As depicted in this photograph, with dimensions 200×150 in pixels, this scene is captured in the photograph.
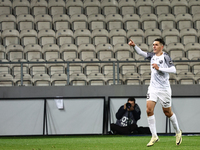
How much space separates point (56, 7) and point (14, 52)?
3.20 metres

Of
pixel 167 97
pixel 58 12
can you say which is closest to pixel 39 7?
pixel 58 12

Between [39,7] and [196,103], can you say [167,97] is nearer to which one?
[196,103]

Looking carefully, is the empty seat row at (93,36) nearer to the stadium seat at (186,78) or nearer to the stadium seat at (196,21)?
the stadium seat at (196,21)

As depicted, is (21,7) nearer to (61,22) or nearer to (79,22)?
(61,22)

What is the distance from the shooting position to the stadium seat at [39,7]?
16062 mm

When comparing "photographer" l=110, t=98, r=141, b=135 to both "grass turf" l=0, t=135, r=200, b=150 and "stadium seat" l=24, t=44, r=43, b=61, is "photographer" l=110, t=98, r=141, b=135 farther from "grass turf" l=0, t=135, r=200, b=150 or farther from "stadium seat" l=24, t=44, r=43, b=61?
"stadium seat" l=24, t=44, r=43, b=61

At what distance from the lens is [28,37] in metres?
14.7

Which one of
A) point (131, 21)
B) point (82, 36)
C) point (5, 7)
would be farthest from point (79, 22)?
point (5, 7)

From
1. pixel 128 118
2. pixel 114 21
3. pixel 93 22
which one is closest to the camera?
pixel 128 118

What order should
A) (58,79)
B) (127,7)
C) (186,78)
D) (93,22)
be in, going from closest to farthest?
(58,79) < (186,78) < (93,22) < (127,7)

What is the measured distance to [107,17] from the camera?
15.5 meters

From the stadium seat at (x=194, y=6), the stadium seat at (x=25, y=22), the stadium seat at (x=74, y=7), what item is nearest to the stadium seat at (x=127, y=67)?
the stadium seat at (x=74, y=7)

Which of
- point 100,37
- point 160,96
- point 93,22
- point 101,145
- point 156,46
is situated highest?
point 93,22

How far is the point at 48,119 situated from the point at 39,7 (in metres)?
5.93
